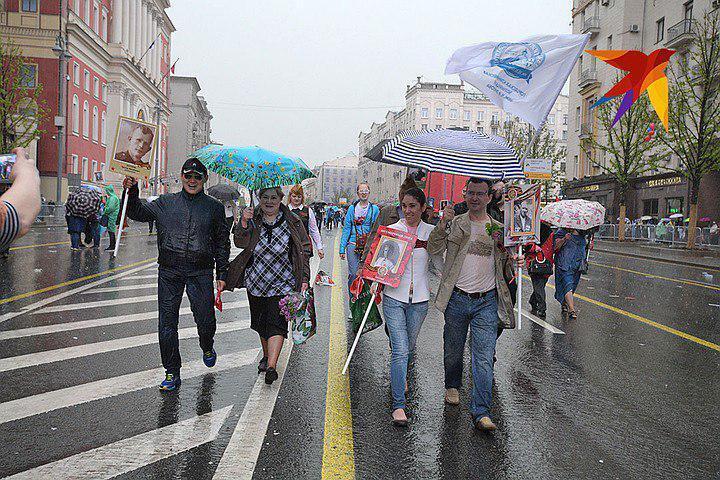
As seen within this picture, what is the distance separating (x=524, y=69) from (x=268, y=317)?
10.1ft

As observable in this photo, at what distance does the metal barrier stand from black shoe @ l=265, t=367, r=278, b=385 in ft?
90.2

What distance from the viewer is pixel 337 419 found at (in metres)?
4.71

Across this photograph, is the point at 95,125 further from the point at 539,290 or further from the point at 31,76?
the point at 539,290

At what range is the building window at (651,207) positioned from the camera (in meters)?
41.6

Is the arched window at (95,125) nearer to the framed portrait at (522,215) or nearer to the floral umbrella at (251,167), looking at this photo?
the floral umbrella at (251,167)

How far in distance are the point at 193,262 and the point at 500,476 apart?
9.91ft

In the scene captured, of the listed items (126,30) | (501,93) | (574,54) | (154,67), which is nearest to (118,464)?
(501,93)

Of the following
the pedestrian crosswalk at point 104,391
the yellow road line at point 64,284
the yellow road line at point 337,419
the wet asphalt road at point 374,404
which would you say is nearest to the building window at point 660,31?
the wet asphalt road at point 374,404

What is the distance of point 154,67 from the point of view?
73.8 meters

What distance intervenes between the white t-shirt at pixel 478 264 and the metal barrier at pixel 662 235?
1074 inches

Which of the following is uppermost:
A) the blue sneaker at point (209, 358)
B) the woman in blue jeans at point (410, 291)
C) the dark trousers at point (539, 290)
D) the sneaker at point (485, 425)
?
the woman in blue jeans at point (410, 291)

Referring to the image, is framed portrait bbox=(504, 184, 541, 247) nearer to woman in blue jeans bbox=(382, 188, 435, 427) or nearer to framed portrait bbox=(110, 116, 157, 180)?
woman in blue jeans bbox=(382, 188, 435, 427)

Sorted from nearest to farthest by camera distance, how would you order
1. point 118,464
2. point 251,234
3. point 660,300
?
point 118,464, point 251,234, point 660,300

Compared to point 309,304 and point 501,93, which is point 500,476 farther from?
point 501,93
